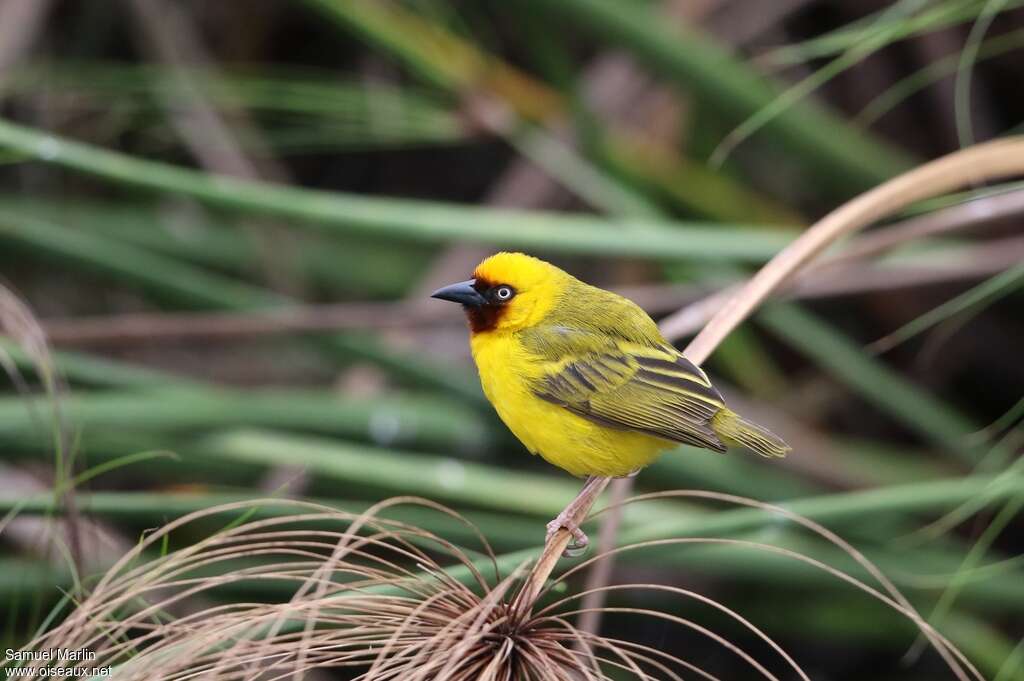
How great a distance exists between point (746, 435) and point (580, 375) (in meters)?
0.34

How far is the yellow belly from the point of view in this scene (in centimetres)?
224

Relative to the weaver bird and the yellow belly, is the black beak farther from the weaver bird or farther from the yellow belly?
the yellow belly

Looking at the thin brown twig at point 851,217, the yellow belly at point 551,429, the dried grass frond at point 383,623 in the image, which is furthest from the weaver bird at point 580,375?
the dried grass frond at point 383,623

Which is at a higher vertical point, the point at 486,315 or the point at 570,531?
the point at 486,315

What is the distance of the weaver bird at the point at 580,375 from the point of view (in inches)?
89.1

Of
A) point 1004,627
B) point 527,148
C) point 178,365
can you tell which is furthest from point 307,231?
point 1004,627

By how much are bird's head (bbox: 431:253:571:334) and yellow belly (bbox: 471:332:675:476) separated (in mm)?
49

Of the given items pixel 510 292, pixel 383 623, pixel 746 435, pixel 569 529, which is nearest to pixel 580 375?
pixel 510 292

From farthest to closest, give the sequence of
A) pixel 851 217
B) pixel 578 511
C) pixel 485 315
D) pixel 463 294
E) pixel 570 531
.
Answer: pixel 485 315, pixel 463 294, pixel 578 511, pixel 851 217, pixel 570 531

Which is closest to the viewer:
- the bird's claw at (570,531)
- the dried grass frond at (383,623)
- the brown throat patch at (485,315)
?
the dried grass frond at (383,623)

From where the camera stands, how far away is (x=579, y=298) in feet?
7.82

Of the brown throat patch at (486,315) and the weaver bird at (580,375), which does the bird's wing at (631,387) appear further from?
the brown throat patch at (486,315)

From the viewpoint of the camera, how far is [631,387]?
234 cm

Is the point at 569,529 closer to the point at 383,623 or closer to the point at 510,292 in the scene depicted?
the point at 383,623
